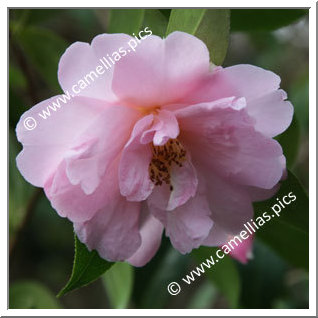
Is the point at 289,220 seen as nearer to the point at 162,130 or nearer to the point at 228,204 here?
the point at 228,204

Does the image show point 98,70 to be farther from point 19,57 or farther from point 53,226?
point 53,226

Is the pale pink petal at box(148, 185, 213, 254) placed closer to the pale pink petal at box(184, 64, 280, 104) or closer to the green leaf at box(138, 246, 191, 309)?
the pale pink petal at box(184, 64, 280, 104)

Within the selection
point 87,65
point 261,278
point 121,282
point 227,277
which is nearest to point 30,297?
point 121,282

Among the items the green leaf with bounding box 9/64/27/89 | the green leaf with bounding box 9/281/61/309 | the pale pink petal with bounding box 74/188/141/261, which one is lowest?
the green leaf with bounding box 9/281/61/309

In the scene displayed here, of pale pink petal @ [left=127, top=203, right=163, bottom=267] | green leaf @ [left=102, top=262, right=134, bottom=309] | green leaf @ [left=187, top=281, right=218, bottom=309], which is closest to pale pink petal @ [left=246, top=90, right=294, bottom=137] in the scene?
pale pink petal @ [left=127, top=203, right=163, bottom=267]

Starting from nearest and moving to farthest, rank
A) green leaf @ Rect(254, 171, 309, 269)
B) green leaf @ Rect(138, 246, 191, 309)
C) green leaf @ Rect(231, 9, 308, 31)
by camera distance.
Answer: green leaf @ Rect(254, 171, 309, 269) < green leaf @ Rect(231, 9, 308, 31) < green leaf @ Rect(138, 246, 191, 309)

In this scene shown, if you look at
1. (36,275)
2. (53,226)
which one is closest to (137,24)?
(53,226)
